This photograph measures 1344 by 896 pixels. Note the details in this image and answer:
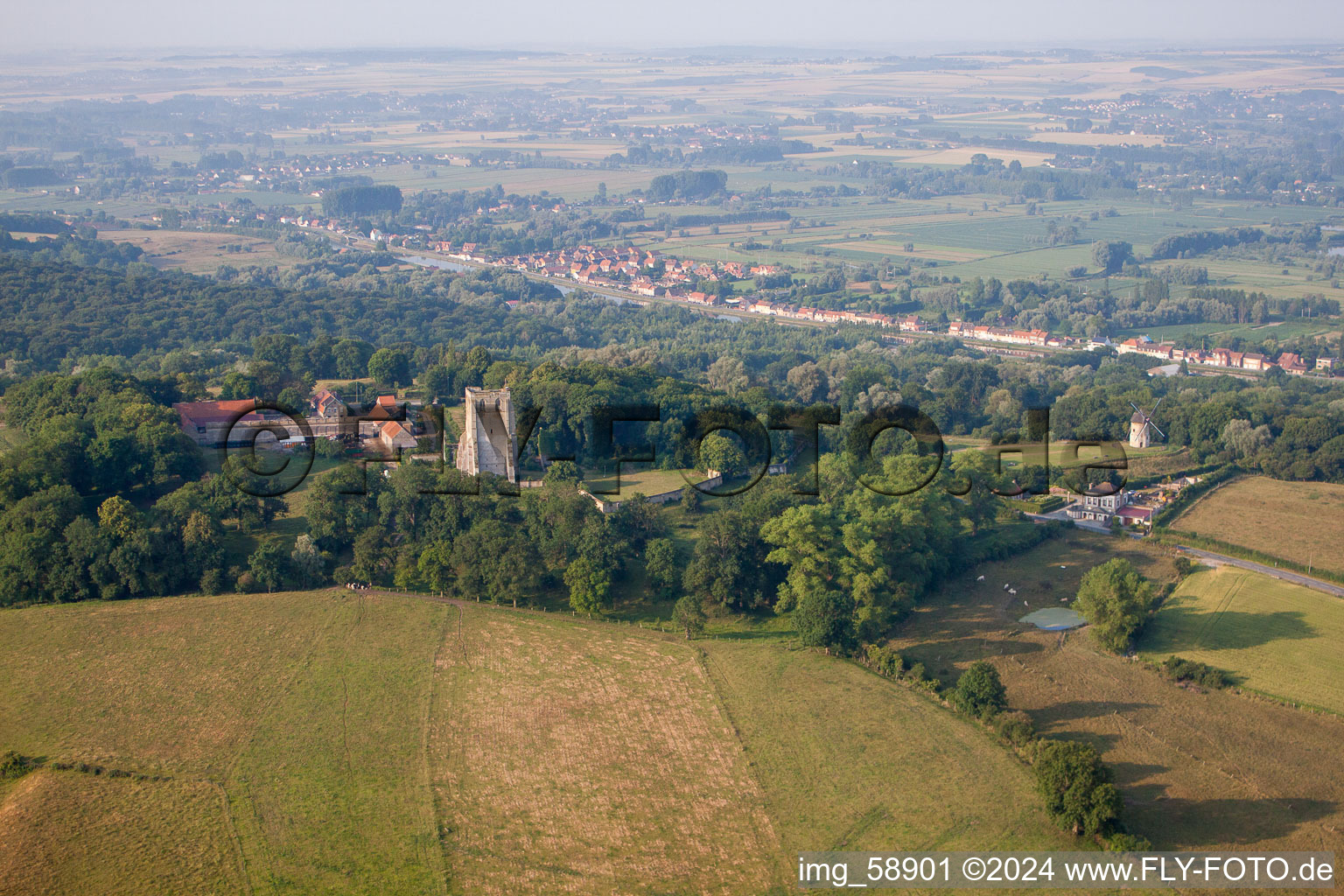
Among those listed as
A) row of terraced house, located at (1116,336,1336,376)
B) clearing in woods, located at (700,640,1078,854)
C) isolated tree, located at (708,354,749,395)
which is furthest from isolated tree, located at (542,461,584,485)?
row of terraced house, located at (1116,336,1336,376)

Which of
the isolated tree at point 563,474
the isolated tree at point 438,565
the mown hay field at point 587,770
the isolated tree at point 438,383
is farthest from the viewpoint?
the isolated tree at point 438,383

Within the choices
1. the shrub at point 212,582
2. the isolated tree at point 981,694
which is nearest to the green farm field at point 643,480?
the shrub at point 212,582

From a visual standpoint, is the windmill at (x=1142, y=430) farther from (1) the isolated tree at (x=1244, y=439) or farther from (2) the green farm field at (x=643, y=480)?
(2) the green farm field at (x=643, y=480)

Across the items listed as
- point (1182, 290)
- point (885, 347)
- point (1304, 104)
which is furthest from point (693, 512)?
point (1304, 104)

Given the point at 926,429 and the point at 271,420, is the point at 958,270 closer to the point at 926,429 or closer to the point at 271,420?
the point at 926,429

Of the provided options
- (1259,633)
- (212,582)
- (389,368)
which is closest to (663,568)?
(212,582)

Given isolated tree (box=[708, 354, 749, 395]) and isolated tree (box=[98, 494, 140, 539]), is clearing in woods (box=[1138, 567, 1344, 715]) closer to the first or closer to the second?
isolated tree (box=[708, 354, 749, 395])
